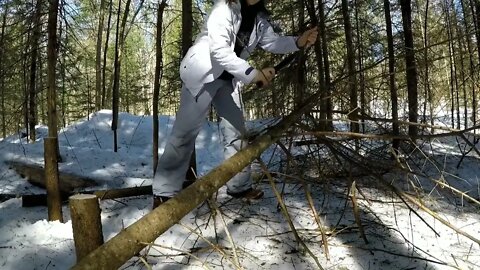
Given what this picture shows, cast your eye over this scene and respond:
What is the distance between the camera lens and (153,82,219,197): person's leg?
2.85 metres

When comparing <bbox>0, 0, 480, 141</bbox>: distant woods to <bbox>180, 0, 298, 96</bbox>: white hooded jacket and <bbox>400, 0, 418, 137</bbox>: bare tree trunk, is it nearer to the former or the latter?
<bbox>400, 0, 418, 137</bbox>: bare tree trunk

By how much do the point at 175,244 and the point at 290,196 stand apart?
1.30m

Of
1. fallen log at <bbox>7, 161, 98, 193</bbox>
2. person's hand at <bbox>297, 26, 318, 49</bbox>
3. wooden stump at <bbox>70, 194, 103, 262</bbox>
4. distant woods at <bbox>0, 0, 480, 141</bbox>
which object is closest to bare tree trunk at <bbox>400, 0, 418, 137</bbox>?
A: distant woods at <bbox>0, 0, 480, 141</bbox>

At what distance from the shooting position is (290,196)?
3668 millimetres

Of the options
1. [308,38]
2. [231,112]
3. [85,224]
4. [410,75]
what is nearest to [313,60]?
[410,75]

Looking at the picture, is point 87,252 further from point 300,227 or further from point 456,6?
point 456,6

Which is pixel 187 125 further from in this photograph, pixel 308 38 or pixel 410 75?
pixel 410 75

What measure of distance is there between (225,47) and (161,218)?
1.16 meters

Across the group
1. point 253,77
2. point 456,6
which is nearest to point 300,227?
point 253,77

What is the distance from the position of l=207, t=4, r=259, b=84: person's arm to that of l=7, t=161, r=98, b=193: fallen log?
2324 millimetres

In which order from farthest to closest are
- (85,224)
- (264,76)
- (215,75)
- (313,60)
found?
(313,60) → (215,75) → (264,76) → (85,224)

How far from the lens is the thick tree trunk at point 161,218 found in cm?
147

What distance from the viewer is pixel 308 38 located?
9.61 feet

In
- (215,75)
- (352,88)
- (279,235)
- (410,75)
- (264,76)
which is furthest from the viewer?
(410,75)
